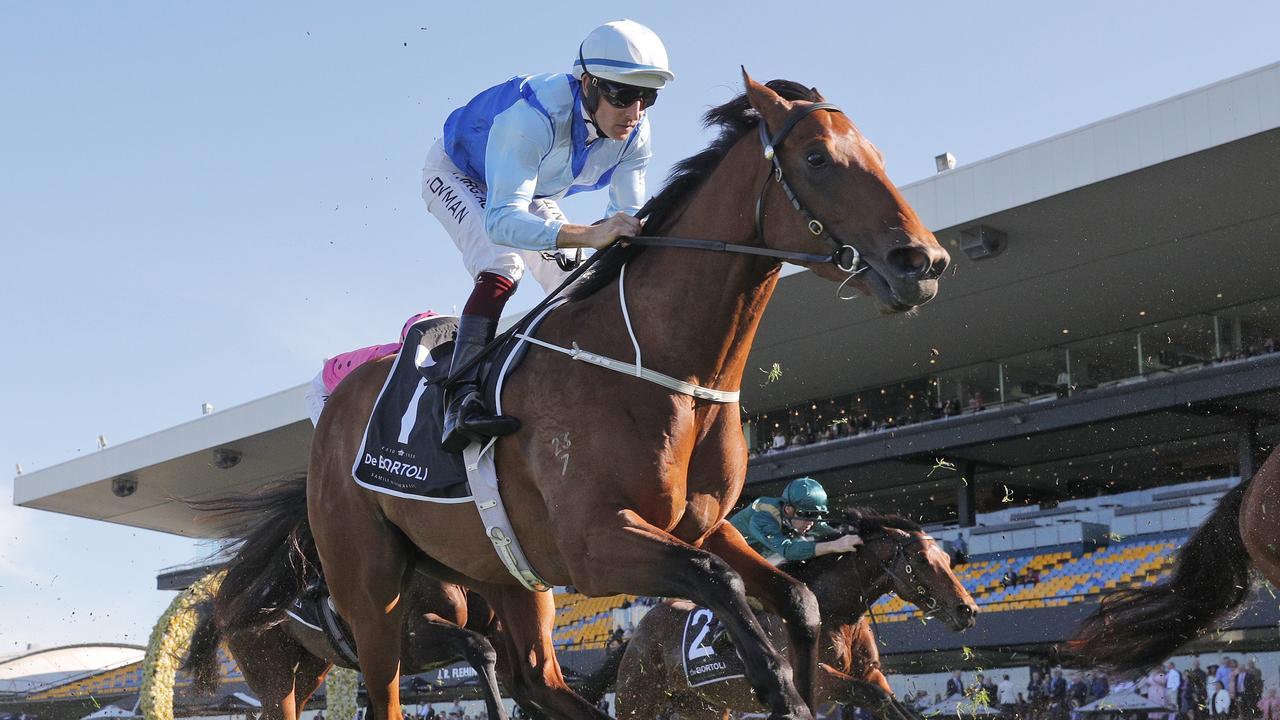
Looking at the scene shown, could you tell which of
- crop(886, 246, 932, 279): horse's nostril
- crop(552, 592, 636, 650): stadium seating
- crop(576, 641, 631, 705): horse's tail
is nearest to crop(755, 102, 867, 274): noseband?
crop(886, 246, 932, 279): horse's nostril

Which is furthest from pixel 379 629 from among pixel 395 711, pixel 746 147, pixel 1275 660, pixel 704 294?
pixel 1275 660

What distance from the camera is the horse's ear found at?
361 centimetres

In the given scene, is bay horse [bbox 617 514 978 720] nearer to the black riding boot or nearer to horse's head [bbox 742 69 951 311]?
the black riding boot

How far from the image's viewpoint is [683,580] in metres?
3.21

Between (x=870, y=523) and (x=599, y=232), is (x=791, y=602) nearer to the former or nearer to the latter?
(x=599, y=232)

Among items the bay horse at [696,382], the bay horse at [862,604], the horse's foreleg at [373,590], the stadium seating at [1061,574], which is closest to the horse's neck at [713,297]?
the bay horse at [696,382]

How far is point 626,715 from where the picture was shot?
8.53 metres

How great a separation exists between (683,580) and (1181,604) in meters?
3.24

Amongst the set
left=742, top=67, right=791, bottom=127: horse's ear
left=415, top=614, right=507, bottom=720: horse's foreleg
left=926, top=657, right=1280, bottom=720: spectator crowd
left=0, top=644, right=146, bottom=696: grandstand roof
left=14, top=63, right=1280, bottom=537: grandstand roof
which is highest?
left=14, top=63, right=1280, bottom=537: grandstand roof

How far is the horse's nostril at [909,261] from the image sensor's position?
10.5 ft

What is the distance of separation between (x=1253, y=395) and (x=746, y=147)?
14.3m

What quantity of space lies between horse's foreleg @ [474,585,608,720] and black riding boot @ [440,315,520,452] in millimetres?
726

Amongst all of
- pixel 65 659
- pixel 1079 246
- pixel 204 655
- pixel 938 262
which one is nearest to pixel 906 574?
pixel 204 655

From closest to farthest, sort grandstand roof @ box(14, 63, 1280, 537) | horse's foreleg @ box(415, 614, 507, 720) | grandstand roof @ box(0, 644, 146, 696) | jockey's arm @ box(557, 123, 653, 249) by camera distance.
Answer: jockey's arm @ box(557, 123, 653, 249) < horse's foreleg @ box(415, 614, 507, 720) < grandstand roof @ box(14, 63, 1280, 537) < grandstand roof @ box(0, 644, 146, 696)
